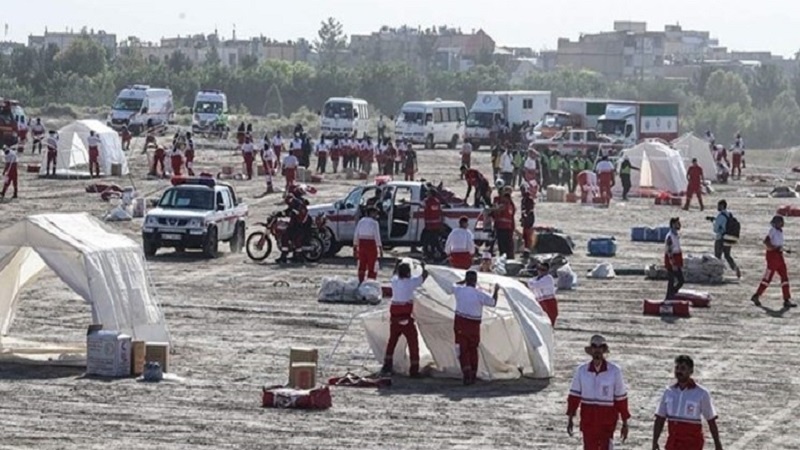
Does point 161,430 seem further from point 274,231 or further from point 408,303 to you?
point 274,231

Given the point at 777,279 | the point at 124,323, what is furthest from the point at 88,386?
the point at 777,279

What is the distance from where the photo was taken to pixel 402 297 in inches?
877

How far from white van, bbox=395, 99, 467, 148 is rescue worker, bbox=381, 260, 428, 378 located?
52.6 m

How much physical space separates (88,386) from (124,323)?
77.2 inches

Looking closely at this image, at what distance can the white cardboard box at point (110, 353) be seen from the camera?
73.0 ft

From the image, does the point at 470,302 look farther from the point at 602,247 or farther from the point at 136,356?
the point at 602,247

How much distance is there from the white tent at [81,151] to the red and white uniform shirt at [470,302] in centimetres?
3693

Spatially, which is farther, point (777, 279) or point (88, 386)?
point (777, 279)

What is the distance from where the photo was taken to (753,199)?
5703cm

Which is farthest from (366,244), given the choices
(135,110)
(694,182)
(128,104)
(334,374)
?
(128,104)

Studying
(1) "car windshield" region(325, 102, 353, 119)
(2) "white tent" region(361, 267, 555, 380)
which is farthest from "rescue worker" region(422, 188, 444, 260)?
(1) "car windshield" region(325, 102, 353, 119)

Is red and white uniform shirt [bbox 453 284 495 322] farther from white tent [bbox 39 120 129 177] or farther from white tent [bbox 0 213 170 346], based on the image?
white tent [bbox 39 120 129 177]

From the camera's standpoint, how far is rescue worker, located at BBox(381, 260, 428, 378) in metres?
22.3

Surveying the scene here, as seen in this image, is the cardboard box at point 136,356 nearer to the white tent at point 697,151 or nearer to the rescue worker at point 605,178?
the rescue worker at point 605,178
